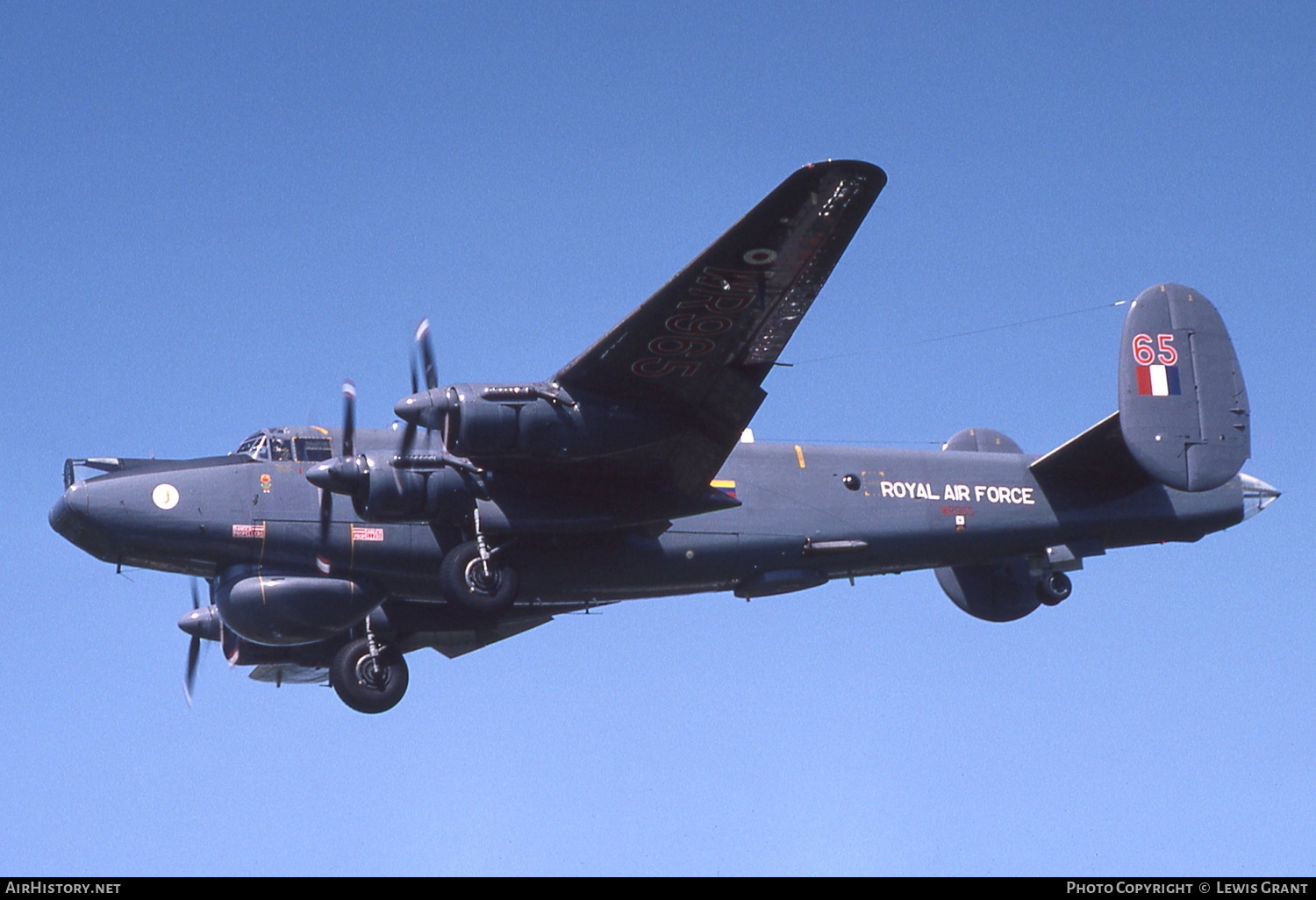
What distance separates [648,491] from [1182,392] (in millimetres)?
7730

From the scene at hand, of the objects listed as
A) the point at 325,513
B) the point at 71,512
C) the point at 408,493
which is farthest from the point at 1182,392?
the point at 71,512

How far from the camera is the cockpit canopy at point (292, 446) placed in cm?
2156

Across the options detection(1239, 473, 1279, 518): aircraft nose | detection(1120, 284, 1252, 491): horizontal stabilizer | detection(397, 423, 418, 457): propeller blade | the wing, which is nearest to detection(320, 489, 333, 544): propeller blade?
detection(397, 423, 418, 457): propeller blade

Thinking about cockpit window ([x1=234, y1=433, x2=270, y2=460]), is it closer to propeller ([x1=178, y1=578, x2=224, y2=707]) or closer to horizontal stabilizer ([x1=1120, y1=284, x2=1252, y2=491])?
propeller ([x1=178, y1=578, x2=224, y2=707])

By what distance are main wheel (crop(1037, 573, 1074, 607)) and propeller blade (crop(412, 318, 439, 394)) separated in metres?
9.34

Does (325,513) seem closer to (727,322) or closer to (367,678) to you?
(367,678)

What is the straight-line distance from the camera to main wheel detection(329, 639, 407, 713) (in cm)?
2316

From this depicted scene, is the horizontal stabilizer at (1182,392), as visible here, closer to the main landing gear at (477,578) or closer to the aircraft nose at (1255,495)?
the aircraft nose at (1255,495)

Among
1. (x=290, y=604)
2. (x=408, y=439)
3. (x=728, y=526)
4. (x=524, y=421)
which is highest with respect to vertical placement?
(x=408, y=439)

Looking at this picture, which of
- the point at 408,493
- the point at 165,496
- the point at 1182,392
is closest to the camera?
the point at 408,493

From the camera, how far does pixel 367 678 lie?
914 inches
